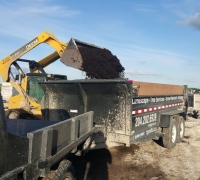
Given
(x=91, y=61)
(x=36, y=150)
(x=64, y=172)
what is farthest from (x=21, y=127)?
(x=91, y=61)

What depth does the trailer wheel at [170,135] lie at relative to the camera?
7.23 meters

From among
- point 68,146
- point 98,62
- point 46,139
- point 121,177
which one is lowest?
point 121,177

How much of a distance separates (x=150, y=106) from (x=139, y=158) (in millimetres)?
1325

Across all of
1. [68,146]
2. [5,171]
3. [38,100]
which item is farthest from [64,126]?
[38,100]

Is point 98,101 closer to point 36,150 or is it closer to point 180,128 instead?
point 36,150

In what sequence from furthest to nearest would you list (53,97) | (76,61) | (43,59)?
(43,59), (76,61), (53,97)

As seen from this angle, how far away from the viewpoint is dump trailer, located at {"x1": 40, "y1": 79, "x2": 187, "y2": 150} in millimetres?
5133

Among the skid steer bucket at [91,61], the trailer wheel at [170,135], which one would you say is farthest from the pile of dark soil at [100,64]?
the trailer wheel at [170,135]

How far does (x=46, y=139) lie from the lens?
→ 107 inches

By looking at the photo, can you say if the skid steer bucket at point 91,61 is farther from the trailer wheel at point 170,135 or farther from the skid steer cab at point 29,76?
the trailer wheel at point 170,135

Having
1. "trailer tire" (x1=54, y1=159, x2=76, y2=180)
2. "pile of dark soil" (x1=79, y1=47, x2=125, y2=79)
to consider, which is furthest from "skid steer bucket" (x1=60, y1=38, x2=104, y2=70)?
"trailer tire" (x1=54, y1=159, x2=76, y2=180)

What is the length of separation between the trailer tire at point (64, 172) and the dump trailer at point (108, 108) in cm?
138

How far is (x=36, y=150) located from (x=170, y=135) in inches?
212

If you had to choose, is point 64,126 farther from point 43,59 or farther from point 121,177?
point 43,59
